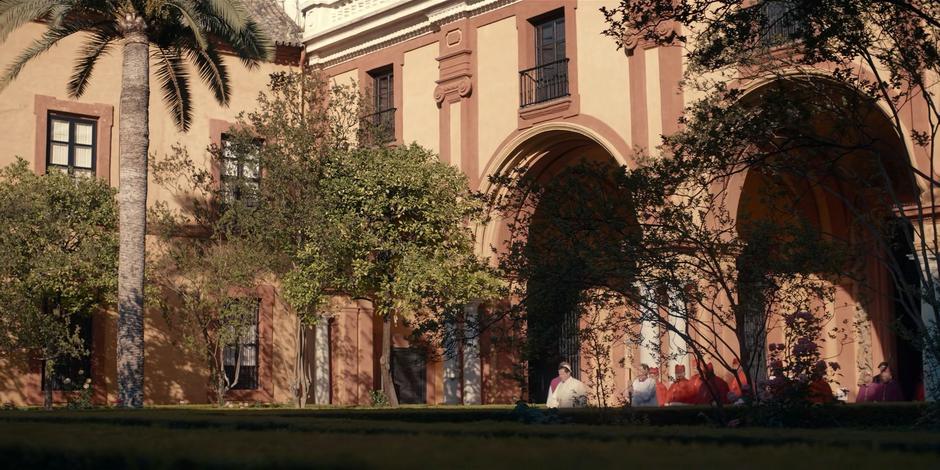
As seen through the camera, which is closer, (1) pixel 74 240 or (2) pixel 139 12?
(2) pixel 139 12

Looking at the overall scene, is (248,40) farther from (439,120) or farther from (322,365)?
(322,365)

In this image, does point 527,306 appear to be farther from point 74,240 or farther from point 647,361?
point 74,240

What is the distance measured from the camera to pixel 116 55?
2423 centimetres

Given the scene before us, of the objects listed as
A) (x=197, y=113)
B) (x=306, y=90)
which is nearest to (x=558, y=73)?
(x=306, y=90)

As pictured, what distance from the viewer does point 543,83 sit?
21.3 meters

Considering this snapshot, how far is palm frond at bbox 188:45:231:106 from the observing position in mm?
18844

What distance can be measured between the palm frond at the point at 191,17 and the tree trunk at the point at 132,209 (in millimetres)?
579

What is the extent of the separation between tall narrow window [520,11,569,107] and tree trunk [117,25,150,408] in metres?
6.97

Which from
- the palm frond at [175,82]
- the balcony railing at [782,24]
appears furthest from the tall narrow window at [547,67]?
the balcony railing at [782,24]

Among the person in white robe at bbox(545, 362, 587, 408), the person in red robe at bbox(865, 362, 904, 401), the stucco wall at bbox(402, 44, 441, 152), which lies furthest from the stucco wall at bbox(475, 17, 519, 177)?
the person in red robe at bbox(865, 362, 904, 401)

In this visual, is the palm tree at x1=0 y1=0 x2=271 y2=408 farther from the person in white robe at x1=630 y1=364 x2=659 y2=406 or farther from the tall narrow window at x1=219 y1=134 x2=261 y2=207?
the person in white robe at x1=630 y1=364 x2=659 y2=406

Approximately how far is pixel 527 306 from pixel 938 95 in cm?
745

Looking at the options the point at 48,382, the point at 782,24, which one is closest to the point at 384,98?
the point at 48,382

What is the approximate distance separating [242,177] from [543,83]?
5.57 m
